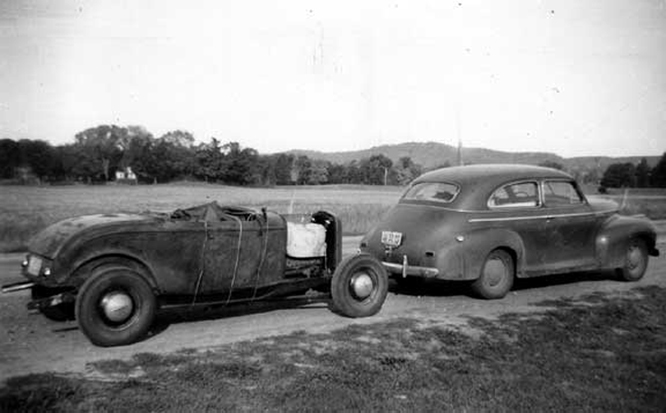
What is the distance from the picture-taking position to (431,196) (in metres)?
8.45

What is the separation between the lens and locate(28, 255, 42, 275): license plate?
5.39 m

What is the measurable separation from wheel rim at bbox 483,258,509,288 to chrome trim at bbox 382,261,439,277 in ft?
2.87

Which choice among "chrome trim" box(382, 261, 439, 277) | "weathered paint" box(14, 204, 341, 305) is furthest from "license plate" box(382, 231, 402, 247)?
"weathered paint" box(14, 204, 341, 305)

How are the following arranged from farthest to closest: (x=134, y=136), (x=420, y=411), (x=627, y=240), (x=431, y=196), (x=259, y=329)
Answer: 1. (x=134, y=136)
2. (x=627, y=240)
3. (x=431, y=196)
4. (x=259, y=329)
5. (x=420, y=411)

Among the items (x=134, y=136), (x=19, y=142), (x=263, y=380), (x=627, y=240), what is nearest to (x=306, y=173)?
(x=134, y=136)

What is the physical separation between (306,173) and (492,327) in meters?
60.9

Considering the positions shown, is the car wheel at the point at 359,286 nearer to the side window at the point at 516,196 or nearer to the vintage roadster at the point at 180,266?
the vintage roadster at the point at 180,266

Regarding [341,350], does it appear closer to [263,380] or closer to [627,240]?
[263,380]

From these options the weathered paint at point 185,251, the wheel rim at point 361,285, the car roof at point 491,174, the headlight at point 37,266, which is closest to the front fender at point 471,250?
the car roof at point 491,174

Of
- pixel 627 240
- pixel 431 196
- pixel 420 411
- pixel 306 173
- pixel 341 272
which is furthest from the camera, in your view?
pixel 306 173

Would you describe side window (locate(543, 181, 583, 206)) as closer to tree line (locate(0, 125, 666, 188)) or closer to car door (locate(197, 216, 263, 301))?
car door (locate(197, 216, 263, 301))

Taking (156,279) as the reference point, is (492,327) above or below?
below

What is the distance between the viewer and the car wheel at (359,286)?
6504mm

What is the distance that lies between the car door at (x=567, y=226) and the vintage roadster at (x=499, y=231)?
0.01 meters
